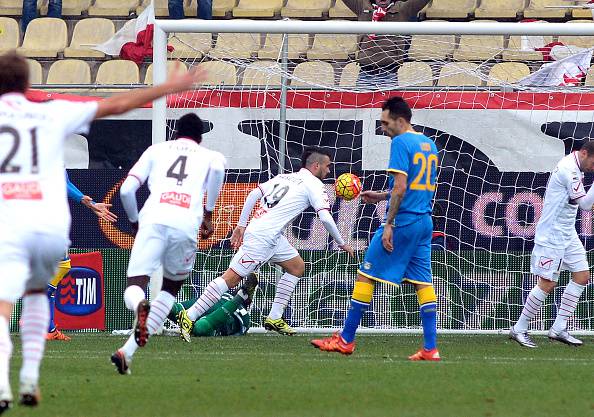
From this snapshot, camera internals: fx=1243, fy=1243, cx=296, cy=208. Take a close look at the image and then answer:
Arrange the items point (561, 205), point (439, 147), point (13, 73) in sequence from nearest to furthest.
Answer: point (13, 73) → point (561, 205) → point (439, 147)

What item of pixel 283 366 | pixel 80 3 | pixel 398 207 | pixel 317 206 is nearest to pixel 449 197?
pixel 317 206

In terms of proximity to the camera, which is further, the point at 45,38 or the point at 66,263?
the point at 45,38

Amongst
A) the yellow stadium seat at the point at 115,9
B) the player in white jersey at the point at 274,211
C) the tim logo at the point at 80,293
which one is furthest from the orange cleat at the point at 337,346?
the yellow stadium seat at the point at 115,9

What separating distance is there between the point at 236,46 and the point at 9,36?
19.2ft

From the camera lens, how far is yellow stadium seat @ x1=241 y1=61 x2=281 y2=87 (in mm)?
14305

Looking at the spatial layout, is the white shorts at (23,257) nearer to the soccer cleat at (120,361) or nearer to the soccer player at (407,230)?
the soccer cleat at (120,361)

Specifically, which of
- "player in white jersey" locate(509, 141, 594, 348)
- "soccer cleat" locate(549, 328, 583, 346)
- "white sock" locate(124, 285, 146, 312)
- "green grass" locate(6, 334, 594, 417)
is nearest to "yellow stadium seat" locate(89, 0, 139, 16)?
"green grass" locate(6, 334, 594, 417)

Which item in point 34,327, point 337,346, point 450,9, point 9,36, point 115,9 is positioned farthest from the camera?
point 115,9

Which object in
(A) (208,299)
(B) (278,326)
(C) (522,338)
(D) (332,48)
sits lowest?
(B) (278,326)

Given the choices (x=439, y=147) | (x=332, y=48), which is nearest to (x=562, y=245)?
(x=439, y=147)

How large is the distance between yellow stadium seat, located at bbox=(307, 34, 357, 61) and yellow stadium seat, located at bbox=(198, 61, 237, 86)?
1.21 m

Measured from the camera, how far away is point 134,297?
8.99m

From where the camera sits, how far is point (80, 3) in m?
19.9

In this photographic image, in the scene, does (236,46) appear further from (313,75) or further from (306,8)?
(306,8)
